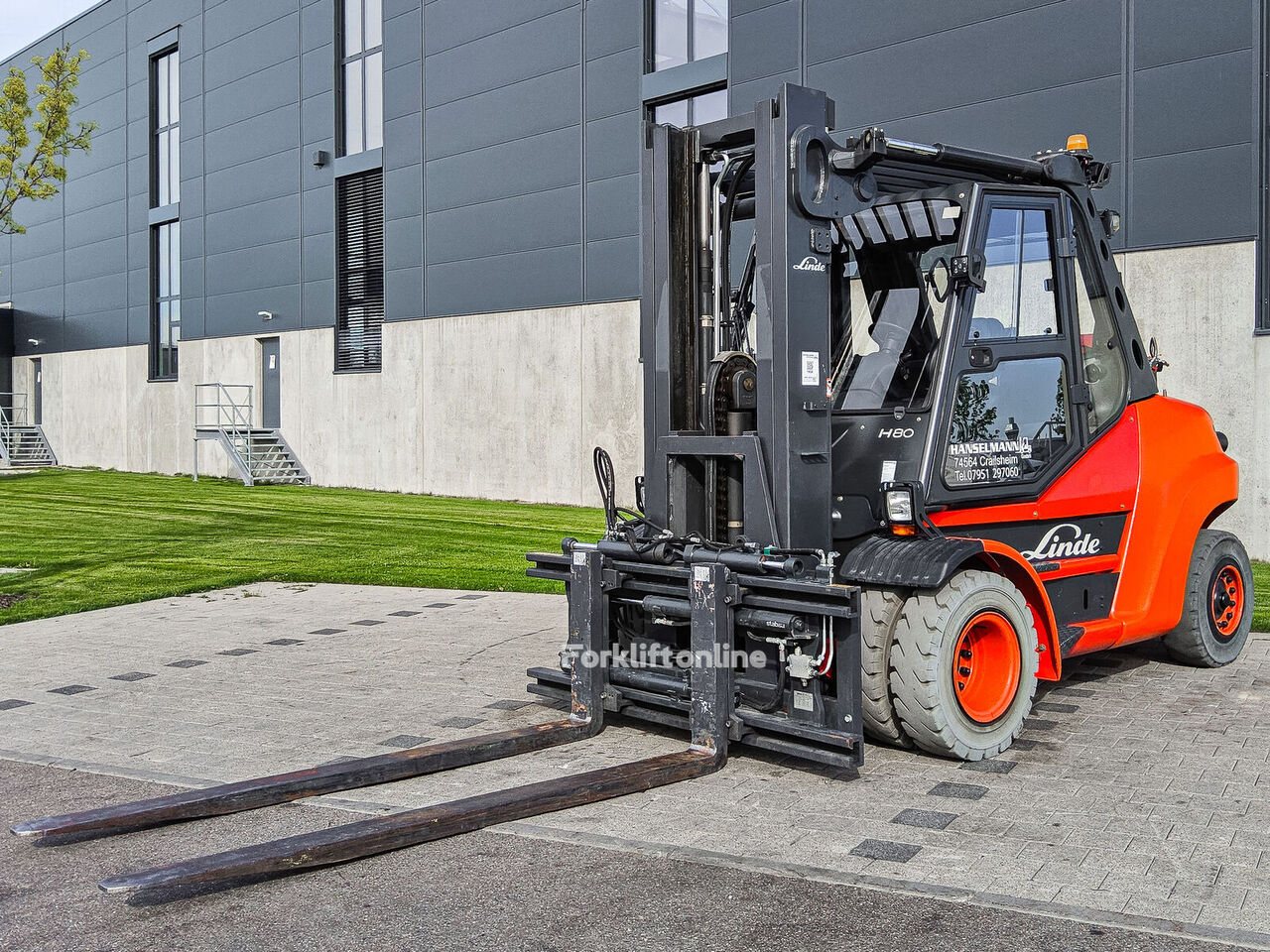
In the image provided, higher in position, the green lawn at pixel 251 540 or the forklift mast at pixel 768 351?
the forklift mast at pixel 768 351

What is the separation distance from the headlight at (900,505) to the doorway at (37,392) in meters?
45.1

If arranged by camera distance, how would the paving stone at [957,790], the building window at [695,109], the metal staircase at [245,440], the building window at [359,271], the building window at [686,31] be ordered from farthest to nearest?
the metal staircase at [245,440] < the building window at [359,271] < the building window at [695,109] < the building window at [686,31] < the paving stone at [957,790]

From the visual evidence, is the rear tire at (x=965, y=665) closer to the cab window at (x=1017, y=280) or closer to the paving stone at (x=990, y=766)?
the paving stone at (x=990, y=766)

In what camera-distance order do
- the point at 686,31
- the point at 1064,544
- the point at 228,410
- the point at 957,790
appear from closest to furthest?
the point at 957,790 → the point at 1064,544 → the point at 686,31 → the point at 228,410

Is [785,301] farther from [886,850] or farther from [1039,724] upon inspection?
[1039,724]

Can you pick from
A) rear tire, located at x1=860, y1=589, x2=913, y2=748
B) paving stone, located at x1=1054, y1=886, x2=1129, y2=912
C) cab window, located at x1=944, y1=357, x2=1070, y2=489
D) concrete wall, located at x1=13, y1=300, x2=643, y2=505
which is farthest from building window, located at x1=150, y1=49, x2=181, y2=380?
paving stone, located at x1=1054, y1=886, x2=1129, y2=912

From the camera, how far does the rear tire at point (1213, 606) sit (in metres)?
8.12

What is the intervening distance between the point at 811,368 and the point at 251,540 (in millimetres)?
12882

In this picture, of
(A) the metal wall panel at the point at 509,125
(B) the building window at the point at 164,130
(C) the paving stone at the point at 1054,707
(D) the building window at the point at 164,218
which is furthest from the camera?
(D) the building window at the point at 164,218

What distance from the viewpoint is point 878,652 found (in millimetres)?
5969

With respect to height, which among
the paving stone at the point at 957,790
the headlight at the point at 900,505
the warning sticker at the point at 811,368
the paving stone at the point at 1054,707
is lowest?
the paving stone at the point at 957,790

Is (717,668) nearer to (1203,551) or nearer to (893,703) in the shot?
(893,703)

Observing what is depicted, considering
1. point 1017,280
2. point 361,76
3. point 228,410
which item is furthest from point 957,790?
point 228,410

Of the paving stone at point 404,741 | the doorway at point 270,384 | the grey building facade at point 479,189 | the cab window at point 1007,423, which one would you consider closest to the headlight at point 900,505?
the cab window at point 1007,423
